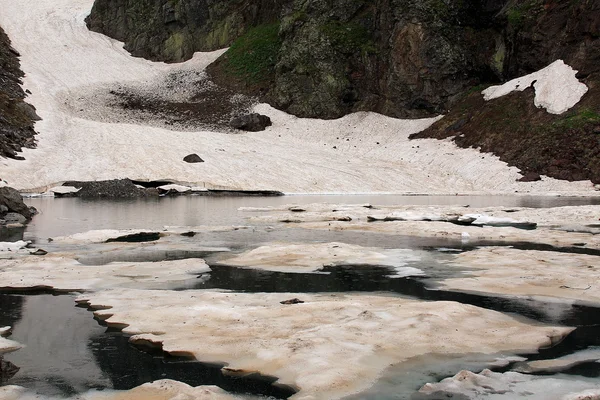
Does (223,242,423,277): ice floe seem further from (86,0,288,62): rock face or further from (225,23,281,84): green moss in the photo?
(86,0,288,62): rock face

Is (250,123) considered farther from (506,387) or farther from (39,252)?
(506,387)

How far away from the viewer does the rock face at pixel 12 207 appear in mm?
19734

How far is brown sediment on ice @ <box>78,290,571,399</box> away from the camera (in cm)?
559

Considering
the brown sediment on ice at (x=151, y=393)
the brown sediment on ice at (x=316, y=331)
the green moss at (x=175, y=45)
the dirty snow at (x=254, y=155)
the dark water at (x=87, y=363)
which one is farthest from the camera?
the green moss at (x=175, y=45)

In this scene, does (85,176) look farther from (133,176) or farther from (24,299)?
(24,299)

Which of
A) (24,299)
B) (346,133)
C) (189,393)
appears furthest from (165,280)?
(346,133)

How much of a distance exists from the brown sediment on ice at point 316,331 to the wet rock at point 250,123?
45.8 meters

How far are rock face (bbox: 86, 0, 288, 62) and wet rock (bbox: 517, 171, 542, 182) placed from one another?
4224cm

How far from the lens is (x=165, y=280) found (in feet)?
31.9

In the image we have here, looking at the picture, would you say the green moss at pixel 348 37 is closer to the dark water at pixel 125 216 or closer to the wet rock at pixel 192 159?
the wet rock at pixel 192 159

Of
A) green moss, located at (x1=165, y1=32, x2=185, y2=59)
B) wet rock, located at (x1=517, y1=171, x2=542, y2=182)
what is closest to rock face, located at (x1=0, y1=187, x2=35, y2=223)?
wet rock, located at (x1=517, y1=171, x2=542, y2=182)

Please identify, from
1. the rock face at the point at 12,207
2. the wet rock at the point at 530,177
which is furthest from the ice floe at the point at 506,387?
the wet rock at the point at 530,177

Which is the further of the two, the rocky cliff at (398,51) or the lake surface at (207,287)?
Answer: the rocky cliff at (398,51)

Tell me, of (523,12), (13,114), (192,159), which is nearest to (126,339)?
(192,159)
